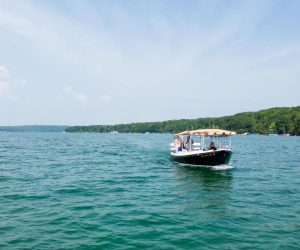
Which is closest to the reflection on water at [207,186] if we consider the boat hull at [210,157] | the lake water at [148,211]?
the lake water at [148,211]

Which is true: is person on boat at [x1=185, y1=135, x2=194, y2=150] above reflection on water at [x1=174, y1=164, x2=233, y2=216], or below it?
above

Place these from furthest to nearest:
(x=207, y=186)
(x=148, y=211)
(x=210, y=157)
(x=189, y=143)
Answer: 1. (x=189, y=143)
2. (x=210, y=157)
3. (x=207, y=186)
4. (x=148, y=211)

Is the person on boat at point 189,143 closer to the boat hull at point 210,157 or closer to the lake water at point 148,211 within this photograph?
the boat hull at point 210,157

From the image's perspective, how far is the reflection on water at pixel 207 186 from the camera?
74.3 ft

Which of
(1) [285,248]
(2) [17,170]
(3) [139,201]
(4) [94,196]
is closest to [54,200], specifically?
(4) [94,196]

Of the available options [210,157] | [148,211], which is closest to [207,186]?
[148,211]

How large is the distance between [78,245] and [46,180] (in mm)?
17784

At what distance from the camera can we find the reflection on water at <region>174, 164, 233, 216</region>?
22.6m

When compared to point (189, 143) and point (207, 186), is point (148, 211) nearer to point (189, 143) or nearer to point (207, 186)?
point (207, 186)

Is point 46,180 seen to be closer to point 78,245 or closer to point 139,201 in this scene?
point 139,201

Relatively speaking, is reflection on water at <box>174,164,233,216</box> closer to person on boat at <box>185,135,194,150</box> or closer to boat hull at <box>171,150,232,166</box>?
Result: boat hull at <box>171,150,232,166</box>

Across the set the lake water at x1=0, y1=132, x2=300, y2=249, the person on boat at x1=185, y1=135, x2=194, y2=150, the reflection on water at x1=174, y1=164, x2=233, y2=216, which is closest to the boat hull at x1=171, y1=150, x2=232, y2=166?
the reflection on water at x1=174, y1=164, x2=233, y2=216

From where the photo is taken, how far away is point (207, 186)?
2998cm

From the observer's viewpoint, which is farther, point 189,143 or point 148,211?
point 189,143
